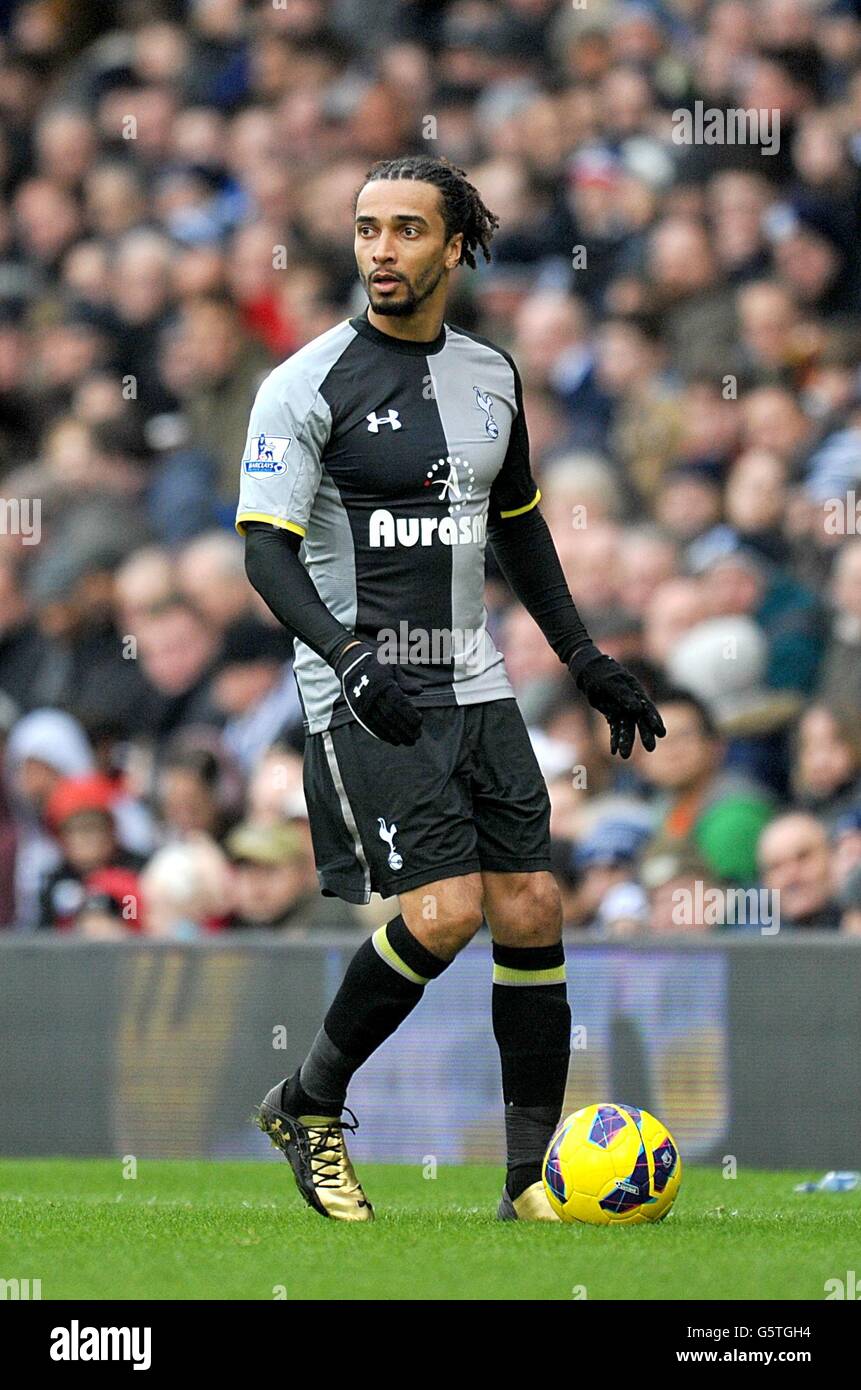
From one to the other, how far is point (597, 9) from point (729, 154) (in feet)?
6.27

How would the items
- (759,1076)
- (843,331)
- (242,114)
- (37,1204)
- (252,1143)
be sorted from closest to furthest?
(37,1204) → (759,1076) → (252,1143) → (843,331) → (242,114)

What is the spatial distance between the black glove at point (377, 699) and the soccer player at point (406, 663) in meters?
0.15

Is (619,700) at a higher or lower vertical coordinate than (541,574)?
lower

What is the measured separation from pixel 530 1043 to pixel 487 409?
1462 millimetres

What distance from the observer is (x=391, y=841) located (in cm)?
560

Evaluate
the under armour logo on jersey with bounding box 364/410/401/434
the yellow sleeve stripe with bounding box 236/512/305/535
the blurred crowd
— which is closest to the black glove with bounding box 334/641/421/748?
the yellow sleeve stripe with bounding box 236/512/305/535

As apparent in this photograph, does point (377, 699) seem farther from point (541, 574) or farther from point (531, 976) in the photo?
point (541, 574)

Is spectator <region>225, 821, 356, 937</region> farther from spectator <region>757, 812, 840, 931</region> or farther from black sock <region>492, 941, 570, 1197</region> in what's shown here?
black sock <region>492, 941, 570, 1197</region>

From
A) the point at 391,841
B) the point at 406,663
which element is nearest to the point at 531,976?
the point at 391,841

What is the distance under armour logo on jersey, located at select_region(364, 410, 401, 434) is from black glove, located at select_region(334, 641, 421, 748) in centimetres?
60

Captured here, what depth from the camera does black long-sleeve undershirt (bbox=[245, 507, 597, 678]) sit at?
18.0 feet

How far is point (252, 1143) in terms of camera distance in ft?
28.7

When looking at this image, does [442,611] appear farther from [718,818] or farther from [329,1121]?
[718,818]
